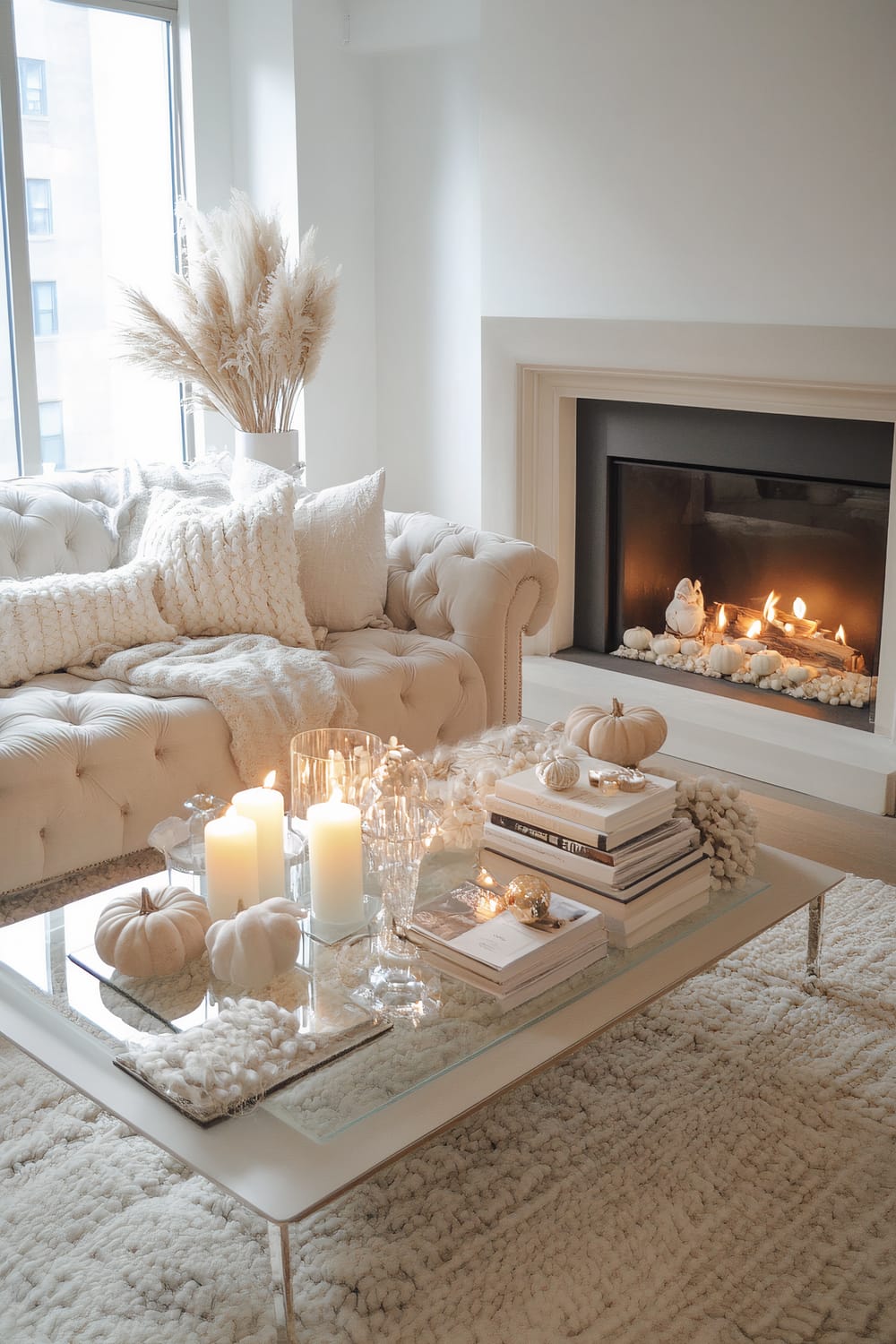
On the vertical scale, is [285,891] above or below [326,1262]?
above

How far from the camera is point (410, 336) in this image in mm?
4574

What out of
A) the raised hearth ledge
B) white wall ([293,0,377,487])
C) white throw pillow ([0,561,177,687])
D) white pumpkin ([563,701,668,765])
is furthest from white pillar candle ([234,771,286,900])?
white wall ([293,0,377,487])

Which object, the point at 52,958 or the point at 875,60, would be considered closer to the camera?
the point at 52,958

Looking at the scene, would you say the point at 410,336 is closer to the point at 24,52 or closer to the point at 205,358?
the point at 205,358

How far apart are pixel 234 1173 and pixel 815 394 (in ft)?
8.53

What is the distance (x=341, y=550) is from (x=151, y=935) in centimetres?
153

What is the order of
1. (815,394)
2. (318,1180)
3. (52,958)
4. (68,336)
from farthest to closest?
(68,336) → (815,394) → (52,958) → (318,1180)

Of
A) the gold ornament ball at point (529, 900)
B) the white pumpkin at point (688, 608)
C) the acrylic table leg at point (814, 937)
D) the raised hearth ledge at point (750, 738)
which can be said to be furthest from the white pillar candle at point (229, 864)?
the white pumpkin at point (688, 608)

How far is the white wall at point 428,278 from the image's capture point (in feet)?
13.9

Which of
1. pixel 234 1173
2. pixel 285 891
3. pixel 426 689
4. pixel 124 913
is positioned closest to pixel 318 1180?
pixel 234 1173

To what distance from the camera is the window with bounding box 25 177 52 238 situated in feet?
13.9

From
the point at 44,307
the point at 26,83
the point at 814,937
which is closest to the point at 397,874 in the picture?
the point at 814,937

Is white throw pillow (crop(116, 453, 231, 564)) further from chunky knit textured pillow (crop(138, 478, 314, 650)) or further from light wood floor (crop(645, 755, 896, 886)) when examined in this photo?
light wood floor (crop(645, 755, 896, 886))

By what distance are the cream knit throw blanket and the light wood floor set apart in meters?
0.82
